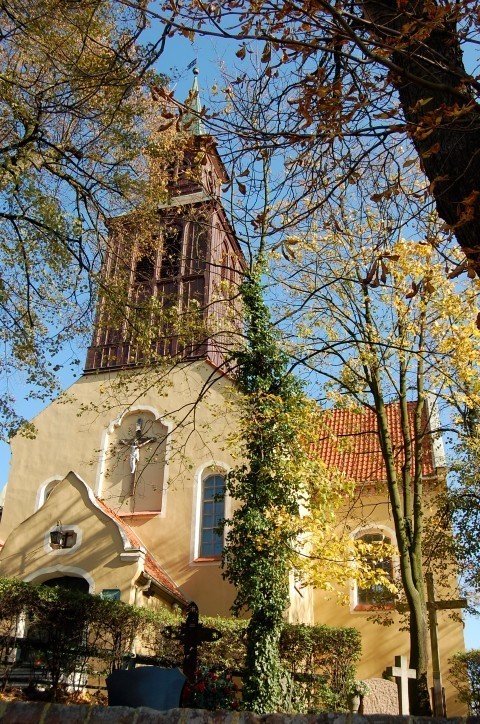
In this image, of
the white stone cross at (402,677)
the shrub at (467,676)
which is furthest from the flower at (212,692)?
the shrub at (467,676)

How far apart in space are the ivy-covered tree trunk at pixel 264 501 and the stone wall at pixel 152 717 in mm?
10685

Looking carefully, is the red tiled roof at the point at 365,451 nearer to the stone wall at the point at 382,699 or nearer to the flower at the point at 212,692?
the stone wall at the point at 382,699

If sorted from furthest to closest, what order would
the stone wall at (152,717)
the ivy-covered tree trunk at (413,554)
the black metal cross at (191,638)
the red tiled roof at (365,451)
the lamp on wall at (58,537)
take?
the red tiled roof at (365,451) < the lamp on wall at (58,537) < the ivy-covered tree trunk at (413,554) < the black metal cross at (191,638) < the stone wall at (152,717)

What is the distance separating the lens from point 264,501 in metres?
14.0

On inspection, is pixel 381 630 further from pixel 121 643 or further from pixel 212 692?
pixel 212 692

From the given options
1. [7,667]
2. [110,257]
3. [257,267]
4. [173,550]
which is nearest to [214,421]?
[173,550]

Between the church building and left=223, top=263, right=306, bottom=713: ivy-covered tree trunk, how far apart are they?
3.10ft

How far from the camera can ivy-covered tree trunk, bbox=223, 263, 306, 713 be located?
41.3 feet

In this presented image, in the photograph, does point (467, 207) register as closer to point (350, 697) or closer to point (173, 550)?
point (350, 697)

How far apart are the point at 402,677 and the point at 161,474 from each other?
36.5 ft

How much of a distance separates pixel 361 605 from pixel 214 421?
698 cm

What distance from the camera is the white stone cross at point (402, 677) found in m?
10.9

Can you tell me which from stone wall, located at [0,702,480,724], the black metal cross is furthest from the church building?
stone wall, located at [0,702,480,724]

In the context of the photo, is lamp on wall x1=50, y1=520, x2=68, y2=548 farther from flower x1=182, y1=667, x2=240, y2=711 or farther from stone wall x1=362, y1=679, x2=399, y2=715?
stone wall x1=362, y1=679, x2=399, y2=715
